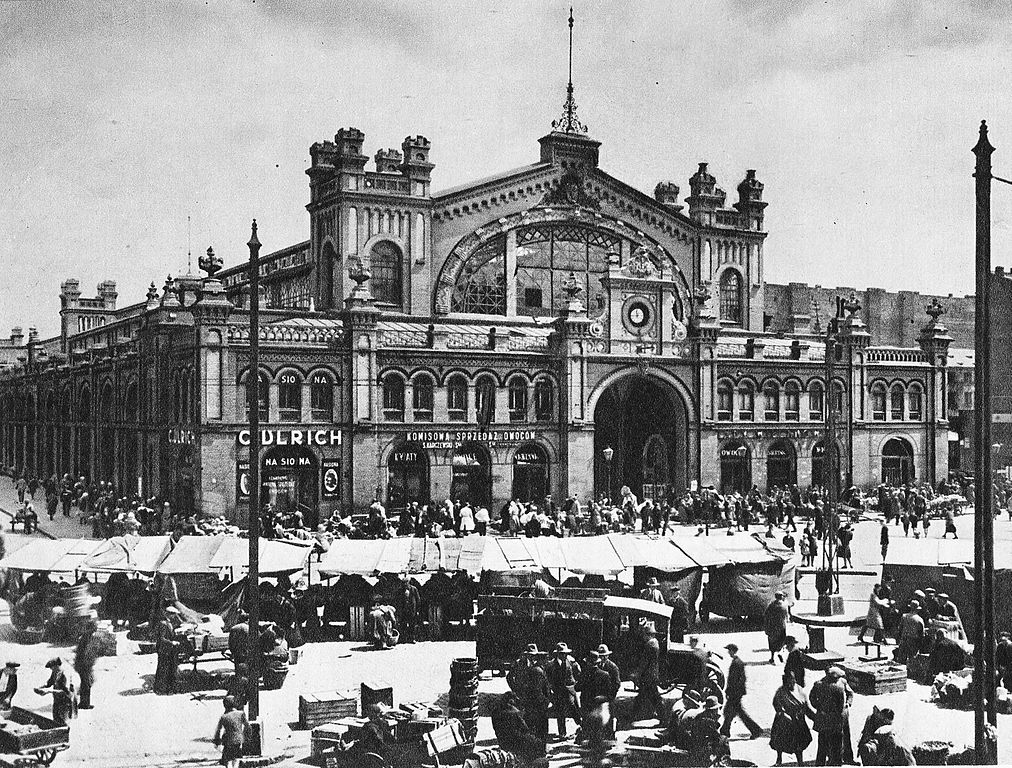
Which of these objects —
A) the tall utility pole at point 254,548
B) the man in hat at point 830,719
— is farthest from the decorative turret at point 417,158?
the man in hat at point 830,719

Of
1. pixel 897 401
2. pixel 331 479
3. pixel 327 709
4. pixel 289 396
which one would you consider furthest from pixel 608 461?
pixel 327 709

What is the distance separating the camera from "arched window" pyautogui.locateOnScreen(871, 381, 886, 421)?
56219mm

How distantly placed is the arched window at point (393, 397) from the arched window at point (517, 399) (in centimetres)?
529

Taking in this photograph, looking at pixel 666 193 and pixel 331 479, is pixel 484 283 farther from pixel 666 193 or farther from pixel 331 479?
pixel 331 479

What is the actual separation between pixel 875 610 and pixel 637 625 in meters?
6.92

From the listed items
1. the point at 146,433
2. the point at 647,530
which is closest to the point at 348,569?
the point at 647,530

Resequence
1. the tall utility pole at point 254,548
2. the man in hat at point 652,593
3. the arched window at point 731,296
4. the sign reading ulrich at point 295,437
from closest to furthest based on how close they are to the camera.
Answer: the tall utility pole at point 254,548, the man in hat at point 652,593, the sign reading ulrich at point 295,437, the arched window at point 731,296

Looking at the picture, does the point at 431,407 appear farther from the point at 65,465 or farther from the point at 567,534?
the point at 65,465

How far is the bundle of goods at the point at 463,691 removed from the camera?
18.2 m

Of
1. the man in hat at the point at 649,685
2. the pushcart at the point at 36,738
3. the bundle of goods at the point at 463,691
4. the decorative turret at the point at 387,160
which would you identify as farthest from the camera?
the decorative turret at the point at 387,160

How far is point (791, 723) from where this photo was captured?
1608 centimetres

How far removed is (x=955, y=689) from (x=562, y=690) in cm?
751

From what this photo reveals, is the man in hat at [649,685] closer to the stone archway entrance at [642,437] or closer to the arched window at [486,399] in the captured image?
the arched window at [486,399]

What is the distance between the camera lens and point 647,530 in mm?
42312
